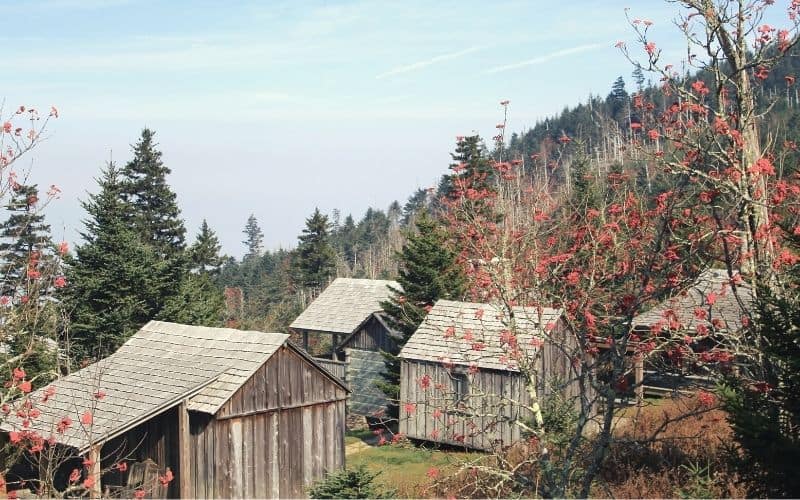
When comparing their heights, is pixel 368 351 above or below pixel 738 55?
below

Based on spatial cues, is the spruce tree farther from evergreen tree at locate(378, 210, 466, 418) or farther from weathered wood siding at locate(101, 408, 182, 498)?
weathered wood siding at locate(101, 408, 182, 498)

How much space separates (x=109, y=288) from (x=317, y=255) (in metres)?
31.1

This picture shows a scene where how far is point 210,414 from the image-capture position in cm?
1638

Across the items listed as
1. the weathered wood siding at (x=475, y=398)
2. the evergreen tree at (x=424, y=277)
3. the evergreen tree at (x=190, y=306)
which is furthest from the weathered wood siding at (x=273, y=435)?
the evergreen tree at (x=190, y=306)

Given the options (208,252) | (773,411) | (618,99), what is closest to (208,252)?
(208,252)

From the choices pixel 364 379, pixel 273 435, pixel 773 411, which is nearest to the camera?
pixel 773 411

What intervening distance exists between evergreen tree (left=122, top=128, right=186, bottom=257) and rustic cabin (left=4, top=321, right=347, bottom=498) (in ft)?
91.6

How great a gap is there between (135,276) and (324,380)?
47.2 feet

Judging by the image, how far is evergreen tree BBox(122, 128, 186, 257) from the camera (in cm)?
4581

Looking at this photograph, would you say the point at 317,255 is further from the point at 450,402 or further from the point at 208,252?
the point at 450,402

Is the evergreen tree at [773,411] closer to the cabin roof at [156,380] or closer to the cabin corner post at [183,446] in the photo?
the cabin roof at [156,380]

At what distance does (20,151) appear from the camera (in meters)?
10.7

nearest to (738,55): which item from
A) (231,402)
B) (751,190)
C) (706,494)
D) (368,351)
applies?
(751,190)

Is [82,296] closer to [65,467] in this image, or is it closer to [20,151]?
[65,467]
